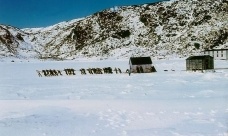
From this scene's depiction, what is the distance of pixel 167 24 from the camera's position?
124 m

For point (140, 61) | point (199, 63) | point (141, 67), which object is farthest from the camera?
point (140, 61)

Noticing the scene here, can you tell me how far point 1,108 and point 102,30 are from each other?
120596mm

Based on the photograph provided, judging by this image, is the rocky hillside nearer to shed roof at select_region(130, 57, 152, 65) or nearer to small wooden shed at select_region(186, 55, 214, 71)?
small wooden shed at select_region(186, 55, 214, 71)

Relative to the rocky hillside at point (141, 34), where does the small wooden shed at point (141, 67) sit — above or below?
below

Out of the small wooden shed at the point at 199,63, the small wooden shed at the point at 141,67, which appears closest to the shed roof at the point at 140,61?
the small wooden shed at the point at 141,67

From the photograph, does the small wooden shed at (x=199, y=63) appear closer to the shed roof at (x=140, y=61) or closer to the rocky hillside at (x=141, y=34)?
the shed roof at (x=140, y=61)

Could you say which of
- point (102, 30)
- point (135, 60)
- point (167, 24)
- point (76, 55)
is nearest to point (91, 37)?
point (102, 30)

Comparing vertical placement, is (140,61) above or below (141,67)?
above

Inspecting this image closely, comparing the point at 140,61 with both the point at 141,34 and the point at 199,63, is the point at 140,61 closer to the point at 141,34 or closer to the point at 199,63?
the point at 199,63

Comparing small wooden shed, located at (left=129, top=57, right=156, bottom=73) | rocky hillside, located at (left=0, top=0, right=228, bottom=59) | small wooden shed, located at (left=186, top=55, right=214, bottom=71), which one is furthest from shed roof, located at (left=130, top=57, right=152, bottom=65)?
rocky hillside, located at (left=0, top=0, right=228, bottom=59)

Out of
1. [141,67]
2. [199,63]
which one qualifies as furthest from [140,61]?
[199,63]

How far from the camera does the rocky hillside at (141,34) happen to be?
107938mm

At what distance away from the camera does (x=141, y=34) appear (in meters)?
125

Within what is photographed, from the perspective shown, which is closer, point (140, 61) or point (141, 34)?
point (140, 61)
